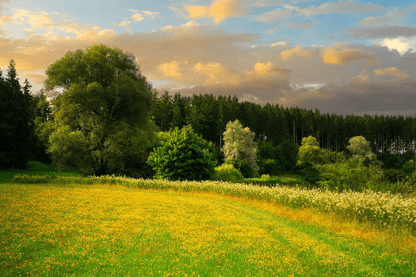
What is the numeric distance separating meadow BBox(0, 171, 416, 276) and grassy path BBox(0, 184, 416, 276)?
0.03 m

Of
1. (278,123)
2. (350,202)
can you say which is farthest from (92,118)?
(278,123)

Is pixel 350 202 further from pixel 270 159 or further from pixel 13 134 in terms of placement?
pixel 270 159

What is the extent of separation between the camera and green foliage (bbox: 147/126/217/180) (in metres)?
35.5

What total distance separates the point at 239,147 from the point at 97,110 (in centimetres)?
3515

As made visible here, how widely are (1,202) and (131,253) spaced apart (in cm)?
1156

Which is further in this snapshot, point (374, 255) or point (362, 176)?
point (362, 176)

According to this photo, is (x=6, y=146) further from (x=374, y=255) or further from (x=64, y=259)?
(x=374, y=255)

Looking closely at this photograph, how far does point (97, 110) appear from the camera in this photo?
3788 cm

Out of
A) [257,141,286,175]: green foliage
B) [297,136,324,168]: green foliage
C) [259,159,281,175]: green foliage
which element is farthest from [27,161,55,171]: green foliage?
[297,136,324,168]: green foliage

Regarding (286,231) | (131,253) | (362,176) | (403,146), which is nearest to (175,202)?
(286,231)

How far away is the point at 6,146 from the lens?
4606 centimetres

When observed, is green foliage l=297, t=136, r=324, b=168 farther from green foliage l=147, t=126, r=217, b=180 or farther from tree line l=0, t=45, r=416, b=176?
green foliage l=147, t=126, r=217, b=180

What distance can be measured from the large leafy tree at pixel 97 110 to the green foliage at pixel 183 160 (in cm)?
412

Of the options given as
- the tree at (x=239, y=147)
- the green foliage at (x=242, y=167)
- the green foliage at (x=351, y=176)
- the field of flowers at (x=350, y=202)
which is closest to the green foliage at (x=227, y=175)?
the field of flowers at (x=350, y=202)
